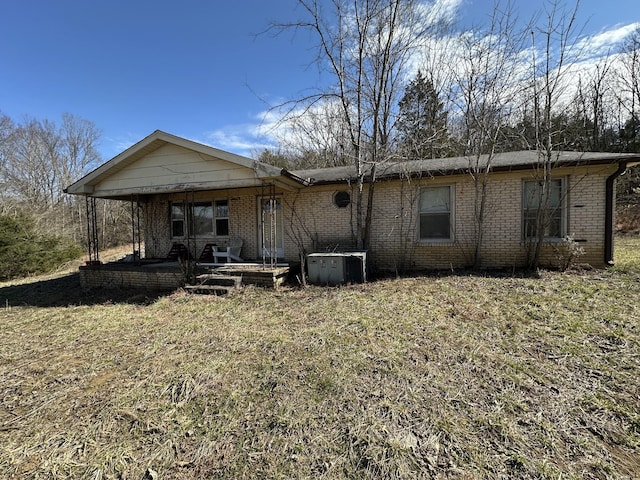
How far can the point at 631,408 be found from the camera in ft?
8.33

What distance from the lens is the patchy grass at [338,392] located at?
213 cm

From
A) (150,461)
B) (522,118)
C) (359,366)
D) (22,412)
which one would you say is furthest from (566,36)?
(22,412)

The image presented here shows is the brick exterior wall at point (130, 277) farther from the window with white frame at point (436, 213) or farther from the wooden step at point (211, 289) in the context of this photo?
the window with white frame at point (436, 213)

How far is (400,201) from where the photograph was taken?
28.1ft

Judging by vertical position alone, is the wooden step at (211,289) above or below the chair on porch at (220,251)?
below

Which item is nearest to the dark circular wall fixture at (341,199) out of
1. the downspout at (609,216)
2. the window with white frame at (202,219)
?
the window with white frame at (202,219)

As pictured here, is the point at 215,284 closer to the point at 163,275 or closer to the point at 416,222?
the point at 163,275

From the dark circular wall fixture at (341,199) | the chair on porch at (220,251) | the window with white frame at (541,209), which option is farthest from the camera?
the chair on porch at (220,251)

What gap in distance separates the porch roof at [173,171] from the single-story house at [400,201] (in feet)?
0.09

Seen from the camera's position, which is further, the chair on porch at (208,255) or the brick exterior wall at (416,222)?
the chair on porch at (208,255)

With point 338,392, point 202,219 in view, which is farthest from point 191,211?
point 338,392

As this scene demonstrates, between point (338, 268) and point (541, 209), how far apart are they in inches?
200

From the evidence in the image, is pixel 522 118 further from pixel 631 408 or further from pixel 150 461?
pixel 150 461

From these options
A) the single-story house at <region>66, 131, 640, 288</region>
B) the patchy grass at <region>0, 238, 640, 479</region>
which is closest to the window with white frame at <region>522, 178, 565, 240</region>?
the single-story house at <region>66, 131, 640, 288</region>
